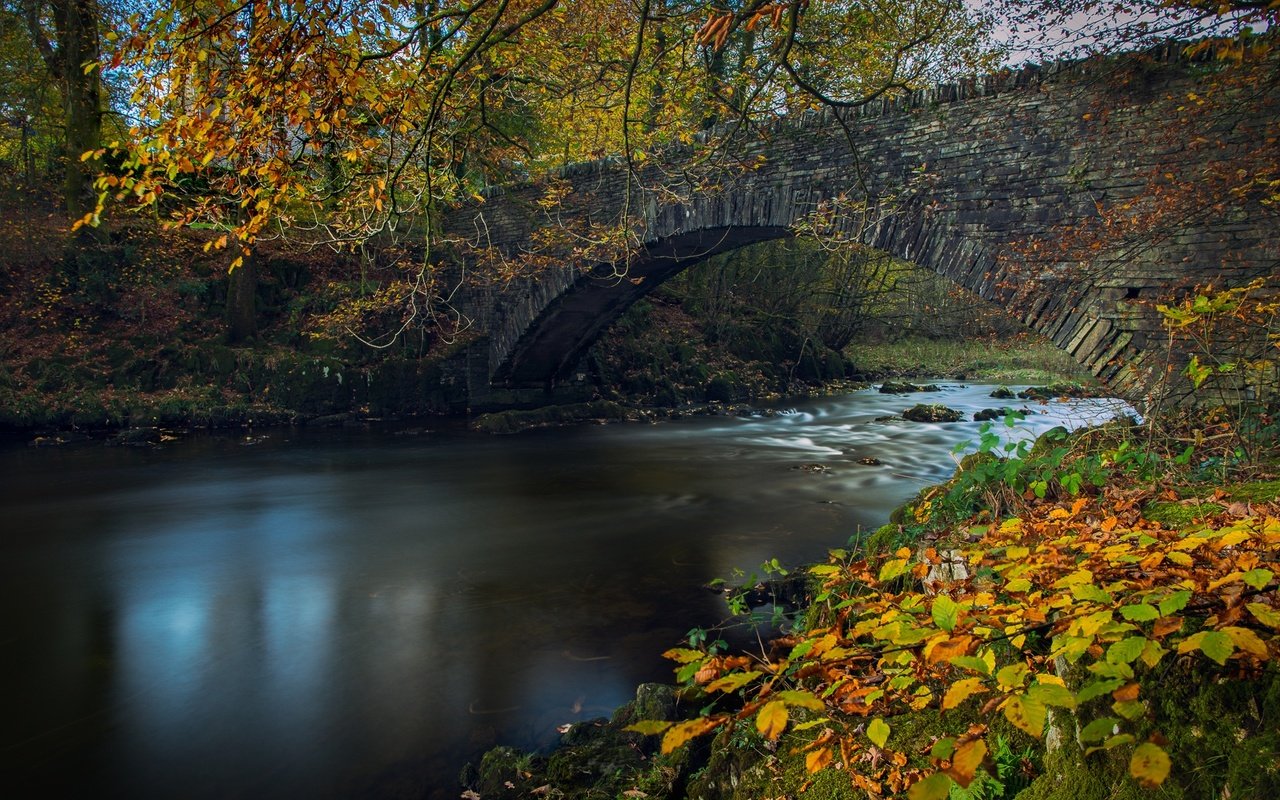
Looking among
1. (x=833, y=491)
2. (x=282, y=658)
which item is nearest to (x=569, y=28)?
(x=833, y=491)

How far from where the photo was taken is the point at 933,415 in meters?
13.0

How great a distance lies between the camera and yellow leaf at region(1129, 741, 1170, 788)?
1126 mm

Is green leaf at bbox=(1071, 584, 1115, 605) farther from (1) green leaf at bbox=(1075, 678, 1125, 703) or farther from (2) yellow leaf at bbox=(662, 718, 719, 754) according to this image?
(2) yellow leaf at bbox=(662, 718, 719, 754)

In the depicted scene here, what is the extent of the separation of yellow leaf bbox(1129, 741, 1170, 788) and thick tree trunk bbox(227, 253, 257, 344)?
13.7 m

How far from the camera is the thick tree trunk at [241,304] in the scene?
12.7 meters

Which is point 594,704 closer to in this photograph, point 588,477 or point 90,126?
point 588,477

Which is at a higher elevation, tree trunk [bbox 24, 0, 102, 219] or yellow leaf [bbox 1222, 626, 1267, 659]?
tree trunk [bbox 24, 0, 102, 219]

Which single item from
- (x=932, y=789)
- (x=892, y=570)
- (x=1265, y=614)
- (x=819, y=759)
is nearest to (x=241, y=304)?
(x=892, y=570)

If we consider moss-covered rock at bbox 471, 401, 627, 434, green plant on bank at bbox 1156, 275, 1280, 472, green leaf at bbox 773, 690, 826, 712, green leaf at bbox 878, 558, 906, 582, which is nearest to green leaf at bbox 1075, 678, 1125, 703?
green leaf at bbox 773, 690, 826, 712

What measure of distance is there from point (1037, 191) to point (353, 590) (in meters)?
6.81

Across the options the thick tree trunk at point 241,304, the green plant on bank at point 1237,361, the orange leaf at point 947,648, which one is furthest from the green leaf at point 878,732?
the thick tree trunk at point 241,304

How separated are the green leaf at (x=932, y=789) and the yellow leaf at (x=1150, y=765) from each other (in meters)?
0.27

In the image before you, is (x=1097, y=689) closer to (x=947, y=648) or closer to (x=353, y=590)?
(x=947, y=648)

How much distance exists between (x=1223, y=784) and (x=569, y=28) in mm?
9647
